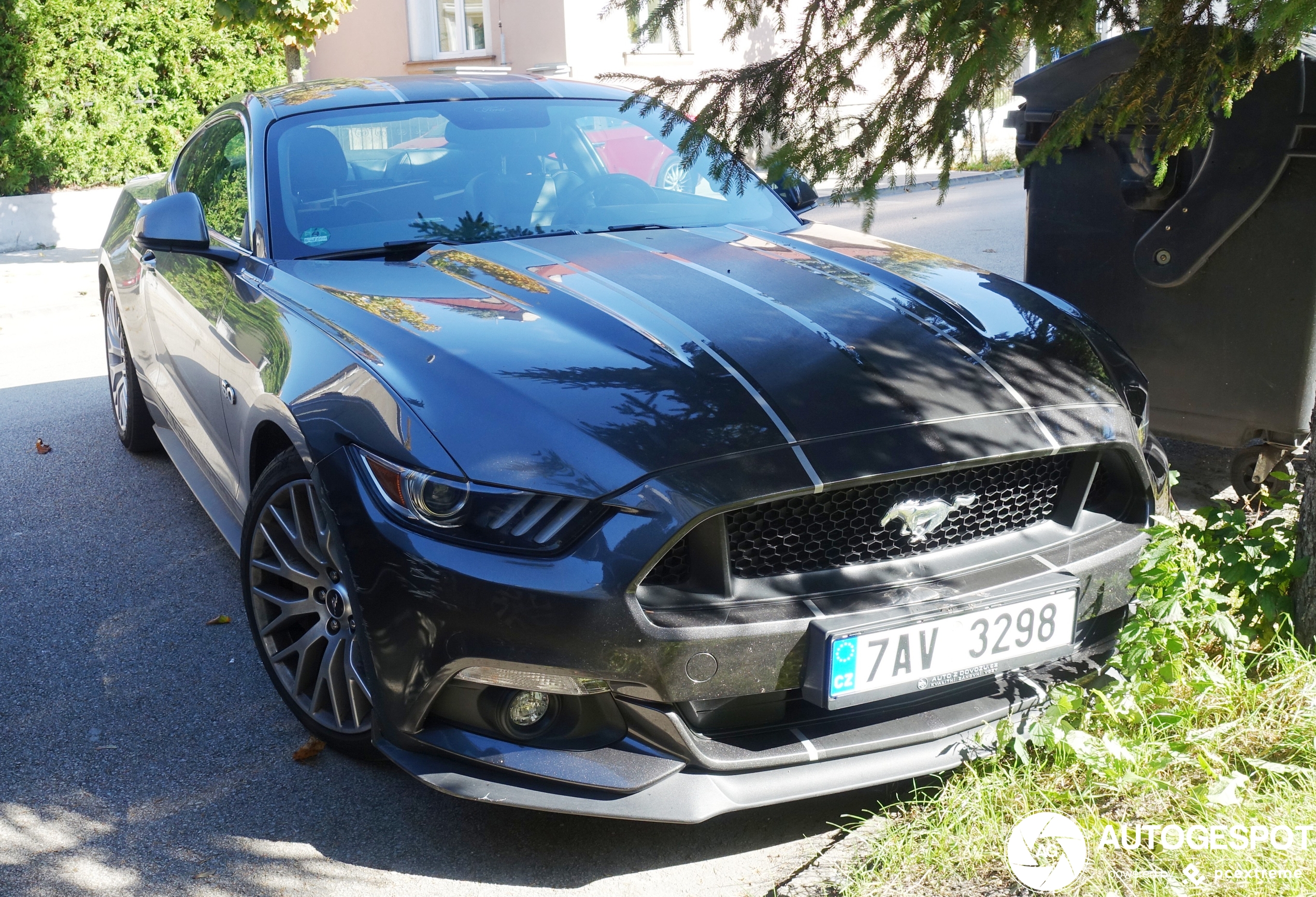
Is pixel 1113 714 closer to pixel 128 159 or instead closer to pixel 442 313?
pixel 442 313

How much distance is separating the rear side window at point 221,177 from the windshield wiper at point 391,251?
335 millimetres

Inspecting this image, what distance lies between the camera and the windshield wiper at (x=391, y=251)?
3213 mm

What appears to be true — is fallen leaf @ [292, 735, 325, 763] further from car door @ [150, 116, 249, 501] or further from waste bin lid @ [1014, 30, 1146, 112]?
waste bin lid @ [1014, 30, 1146, 112]

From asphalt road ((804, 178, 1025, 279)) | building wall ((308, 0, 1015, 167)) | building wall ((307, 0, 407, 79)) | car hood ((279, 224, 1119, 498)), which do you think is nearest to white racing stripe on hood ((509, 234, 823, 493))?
car hood ((279, 224, 1119, 498))

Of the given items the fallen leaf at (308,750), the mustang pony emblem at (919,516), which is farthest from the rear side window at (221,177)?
the mustang pony emblem at (919,516)

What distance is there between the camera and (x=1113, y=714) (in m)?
2.50

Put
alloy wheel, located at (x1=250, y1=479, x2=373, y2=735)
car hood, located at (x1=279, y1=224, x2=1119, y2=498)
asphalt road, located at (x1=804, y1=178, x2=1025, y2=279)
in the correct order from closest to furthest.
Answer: car hood, located at (x1=279, y1=224, x2=1119, y2=498), alloy wheel, located at (x1=250, y1=479, x2=373, y2=735), asphalt road, located at (x1=804, y1=178, x2=1025, y2=279)

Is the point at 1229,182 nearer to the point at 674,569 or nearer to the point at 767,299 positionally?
the point at 767,299

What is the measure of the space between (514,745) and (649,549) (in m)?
0.45

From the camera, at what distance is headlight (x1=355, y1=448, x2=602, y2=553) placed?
212 cm

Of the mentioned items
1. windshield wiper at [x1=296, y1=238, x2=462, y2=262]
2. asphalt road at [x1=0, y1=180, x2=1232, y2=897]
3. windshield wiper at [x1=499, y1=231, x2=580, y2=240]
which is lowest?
asphalt road at [x1=0, y1=180, x2=1232, y2=897]

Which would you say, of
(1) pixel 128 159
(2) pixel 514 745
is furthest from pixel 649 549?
(1) pixel 128 159

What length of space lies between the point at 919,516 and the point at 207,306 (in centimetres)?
217

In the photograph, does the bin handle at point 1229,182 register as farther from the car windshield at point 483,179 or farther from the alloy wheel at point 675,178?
the alloy wheel at point 675,178
